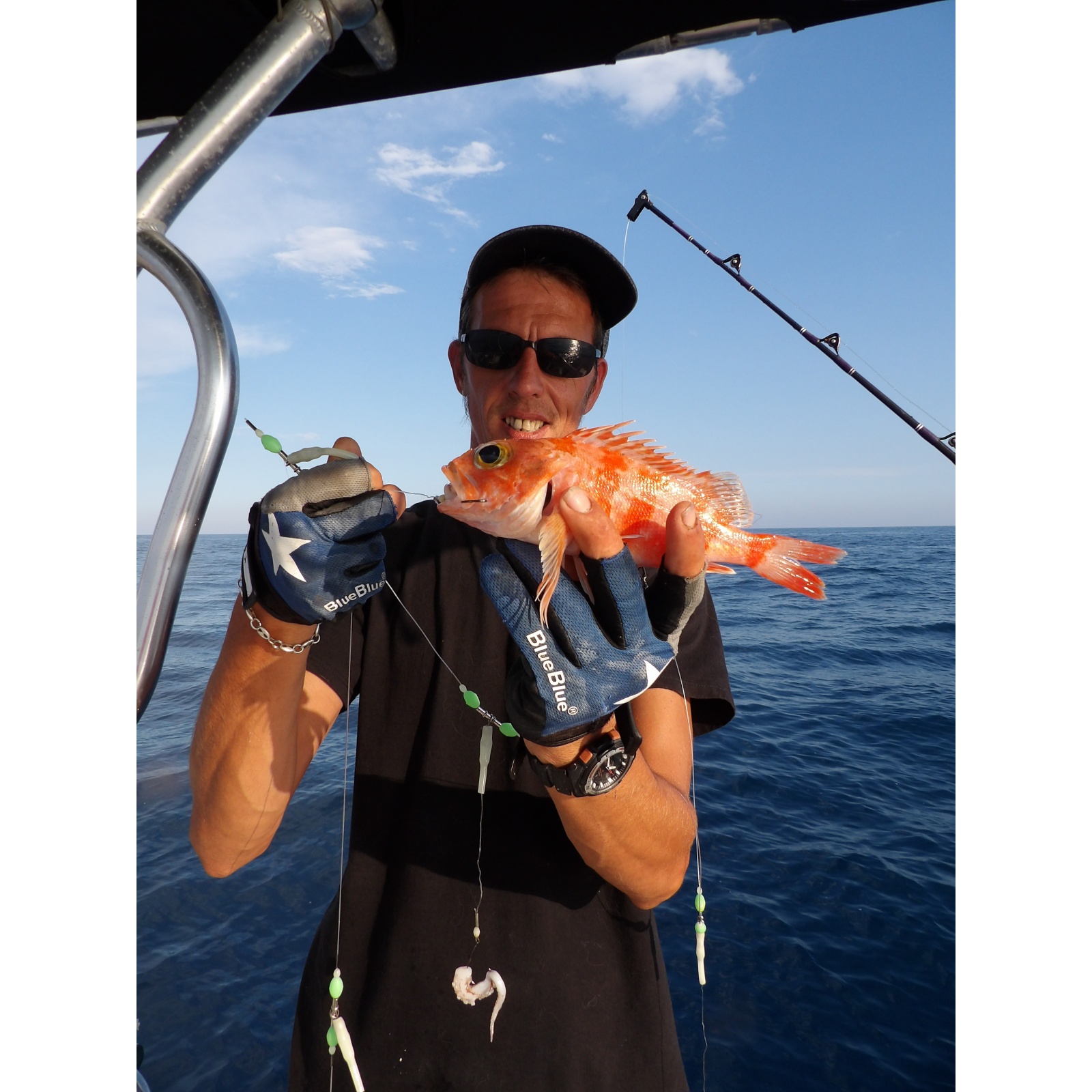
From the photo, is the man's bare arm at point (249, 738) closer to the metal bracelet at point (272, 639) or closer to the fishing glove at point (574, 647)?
the metal bracelet at point (272, 639)

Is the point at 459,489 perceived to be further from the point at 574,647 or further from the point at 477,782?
the point at 477,782

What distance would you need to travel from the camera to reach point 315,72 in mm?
1892

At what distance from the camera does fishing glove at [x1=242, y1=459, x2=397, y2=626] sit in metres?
1.50

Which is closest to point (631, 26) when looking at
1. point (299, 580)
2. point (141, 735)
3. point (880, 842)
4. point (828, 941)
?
point (299, 580)

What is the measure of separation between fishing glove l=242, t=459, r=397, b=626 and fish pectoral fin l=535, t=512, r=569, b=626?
40 centimetres

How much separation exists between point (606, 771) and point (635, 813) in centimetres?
19

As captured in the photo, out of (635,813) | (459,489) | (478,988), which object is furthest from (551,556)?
(478,988)

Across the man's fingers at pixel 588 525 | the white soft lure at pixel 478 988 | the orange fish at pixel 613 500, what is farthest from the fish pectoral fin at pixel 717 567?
the white soft lure at pixel 478 988

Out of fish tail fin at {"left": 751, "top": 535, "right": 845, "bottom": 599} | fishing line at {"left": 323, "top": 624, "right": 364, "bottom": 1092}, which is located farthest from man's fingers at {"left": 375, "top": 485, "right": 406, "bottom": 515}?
fish tail fin at {"left": 751, "top": 535, "right": 845, "bottom": 599}

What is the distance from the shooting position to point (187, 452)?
1.26 m

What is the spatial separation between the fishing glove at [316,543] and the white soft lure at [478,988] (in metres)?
1.12

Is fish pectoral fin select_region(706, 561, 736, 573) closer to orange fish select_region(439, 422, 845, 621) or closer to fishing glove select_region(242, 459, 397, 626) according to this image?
orange fish select_region(439, 422, 845, 621)

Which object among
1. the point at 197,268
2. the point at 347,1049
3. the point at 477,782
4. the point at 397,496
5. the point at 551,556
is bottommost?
the point at 347,1049

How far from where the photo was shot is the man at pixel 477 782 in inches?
64.5
